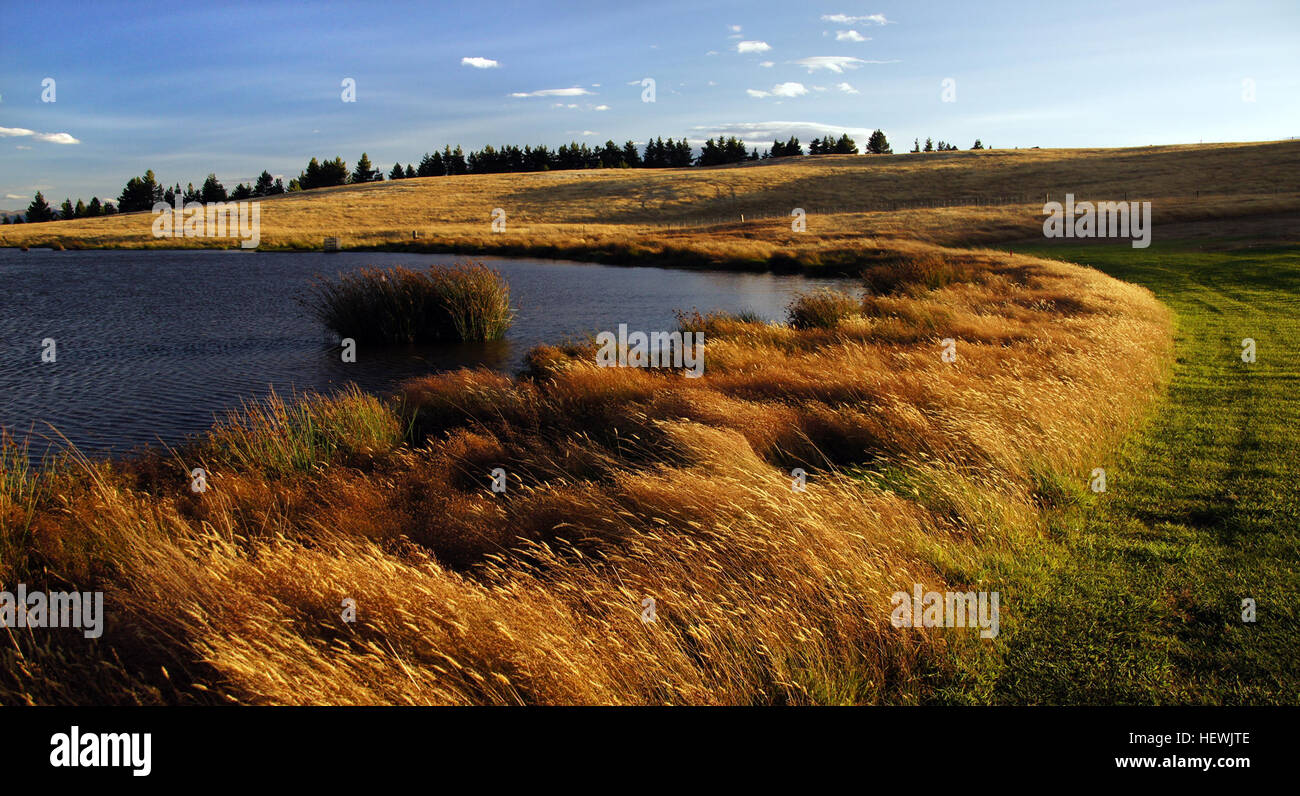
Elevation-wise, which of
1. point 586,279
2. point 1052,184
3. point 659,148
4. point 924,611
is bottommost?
point 924,611

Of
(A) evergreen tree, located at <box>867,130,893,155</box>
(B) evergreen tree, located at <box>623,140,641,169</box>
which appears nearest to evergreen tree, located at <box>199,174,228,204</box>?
(B) evergreen tree, located at <box>623,140,641,169</box>

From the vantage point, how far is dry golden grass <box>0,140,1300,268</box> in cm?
4353

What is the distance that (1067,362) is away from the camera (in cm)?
958

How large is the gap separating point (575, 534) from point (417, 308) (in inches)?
568

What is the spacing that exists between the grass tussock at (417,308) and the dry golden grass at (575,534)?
8254 millimetres

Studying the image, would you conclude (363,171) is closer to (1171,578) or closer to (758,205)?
(758,205)

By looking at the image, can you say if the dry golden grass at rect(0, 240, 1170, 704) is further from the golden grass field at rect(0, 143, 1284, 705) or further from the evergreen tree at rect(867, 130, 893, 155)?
the evergreen tree at rect(867, 130, 893, 155)

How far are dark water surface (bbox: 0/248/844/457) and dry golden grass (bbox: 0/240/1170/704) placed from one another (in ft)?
13.3

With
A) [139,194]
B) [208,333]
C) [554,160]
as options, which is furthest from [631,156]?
[208,333]

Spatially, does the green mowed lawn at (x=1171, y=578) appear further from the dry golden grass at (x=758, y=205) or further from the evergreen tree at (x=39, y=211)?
the evergreen tree at (x=39, y=211)
